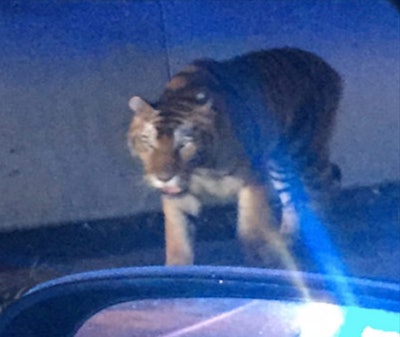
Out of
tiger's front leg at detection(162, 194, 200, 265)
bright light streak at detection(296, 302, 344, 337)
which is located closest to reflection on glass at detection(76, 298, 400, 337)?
bright light streak at detection(296, 302, 344, 337)

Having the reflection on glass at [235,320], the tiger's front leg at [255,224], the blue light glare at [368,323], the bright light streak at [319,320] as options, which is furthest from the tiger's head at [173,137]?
the blue light glare at [368,323]

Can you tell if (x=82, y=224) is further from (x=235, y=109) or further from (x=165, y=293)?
(x=165, y=293)

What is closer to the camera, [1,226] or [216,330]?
[216,330]

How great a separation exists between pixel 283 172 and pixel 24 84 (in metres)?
0.98

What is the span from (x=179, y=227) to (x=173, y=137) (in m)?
0.30

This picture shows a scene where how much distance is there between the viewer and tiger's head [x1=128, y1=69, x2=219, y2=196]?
3.55 meters

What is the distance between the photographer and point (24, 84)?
12.6 feet

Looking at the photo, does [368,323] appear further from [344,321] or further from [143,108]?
[143,108]

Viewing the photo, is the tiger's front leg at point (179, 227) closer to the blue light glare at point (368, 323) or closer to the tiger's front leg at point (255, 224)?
the tiger's front leg at point (255, 224)

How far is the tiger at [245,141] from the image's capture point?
3.60m

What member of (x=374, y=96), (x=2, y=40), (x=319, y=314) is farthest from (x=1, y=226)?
Result: (x=319, y=314)

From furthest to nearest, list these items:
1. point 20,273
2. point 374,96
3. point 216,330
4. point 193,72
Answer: point 374,96 → point 193,72 → point 20,273 → point 216,330

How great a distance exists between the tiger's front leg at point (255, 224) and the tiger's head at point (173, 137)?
0.59ft

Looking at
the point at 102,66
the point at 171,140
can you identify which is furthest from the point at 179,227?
the point at 102,66
